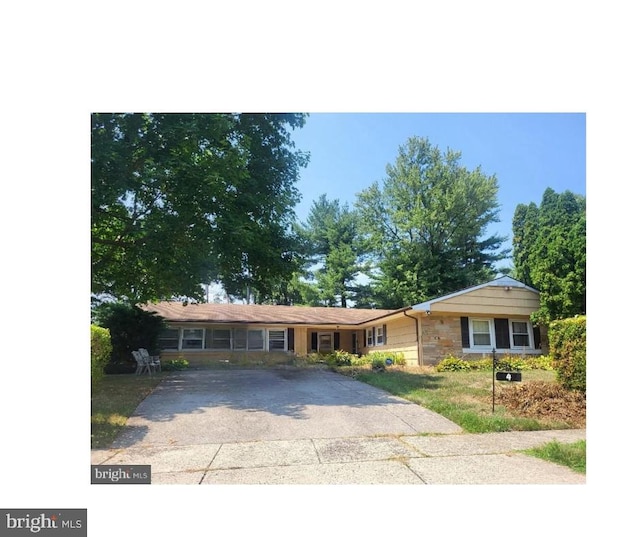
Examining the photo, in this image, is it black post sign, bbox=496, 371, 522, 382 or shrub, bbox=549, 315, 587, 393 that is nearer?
black post sign, bbox=496, 371, 522, 382

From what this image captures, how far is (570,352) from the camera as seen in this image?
5.20 metres

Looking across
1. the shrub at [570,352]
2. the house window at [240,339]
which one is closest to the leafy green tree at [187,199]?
the shrub at [570,352]

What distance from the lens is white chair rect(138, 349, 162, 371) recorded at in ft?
24.5

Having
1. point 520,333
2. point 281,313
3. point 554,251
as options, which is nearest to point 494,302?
point 520,333

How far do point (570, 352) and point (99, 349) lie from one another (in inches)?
240

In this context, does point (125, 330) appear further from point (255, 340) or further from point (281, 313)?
point (255, 340)

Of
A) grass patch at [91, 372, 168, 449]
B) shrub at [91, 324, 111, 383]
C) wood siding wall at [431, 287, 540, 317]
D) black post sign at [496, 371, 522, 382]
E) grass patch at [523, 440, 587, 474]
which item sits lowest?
grass patch at [523, 440, 587, 474]

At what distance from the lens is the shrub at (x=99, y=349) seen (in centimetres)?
518

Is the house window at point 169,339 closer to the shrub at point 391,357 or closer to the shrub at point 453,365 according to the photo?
the shrub at point 391,357

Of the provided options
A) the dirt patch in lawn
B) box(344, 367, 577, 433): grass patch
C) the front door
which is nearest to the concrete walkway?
box(344, 367, 577, 433): grass patch

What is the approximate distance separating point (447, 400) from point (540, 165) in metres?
2.99

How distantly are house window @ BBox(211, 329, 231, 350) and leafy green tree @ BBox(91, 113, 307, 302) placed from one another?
726 cm

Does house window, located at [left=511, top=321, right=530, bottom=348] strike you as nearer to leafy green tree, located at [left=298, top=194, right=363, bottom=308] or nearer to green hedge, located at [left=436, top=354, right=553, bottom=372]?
green hedge, located at [left=436, top=354, right=553, bottom=372]
